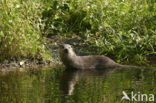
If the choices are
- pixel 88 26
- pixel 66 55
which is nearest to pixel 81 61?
pixel 66 55

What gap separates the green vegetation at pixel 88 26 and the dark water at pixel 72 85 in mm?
813

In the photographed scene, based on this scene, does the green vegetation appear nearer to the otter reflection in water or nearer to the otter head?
the otter head

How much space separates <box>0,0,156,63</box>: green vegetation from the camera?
737 cm

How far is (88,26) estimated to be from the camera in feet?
29.8

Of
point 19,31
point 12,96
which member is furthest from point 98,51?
point 12,96

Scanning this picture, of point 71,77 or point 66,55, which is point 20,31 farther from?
point 71,77

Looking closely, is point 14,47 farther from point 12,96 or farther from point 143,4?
point 143,4

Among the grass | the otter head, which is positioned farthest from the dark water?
the grass

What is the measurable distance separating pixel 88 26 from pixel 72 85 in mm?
3784

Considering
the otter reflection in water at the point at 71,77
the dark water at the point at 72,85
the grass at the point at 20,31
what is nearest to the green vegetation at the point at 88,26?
the grass at the point at 20,31

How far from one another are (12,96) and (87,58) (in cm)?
301

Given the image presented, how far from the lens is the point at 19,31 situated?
7.26 meters

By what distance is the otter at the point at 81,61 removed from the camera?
733cm

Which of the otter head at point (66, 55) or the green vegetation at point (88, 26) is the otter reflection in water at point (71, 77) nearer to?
the otter head at point (66, 55)
